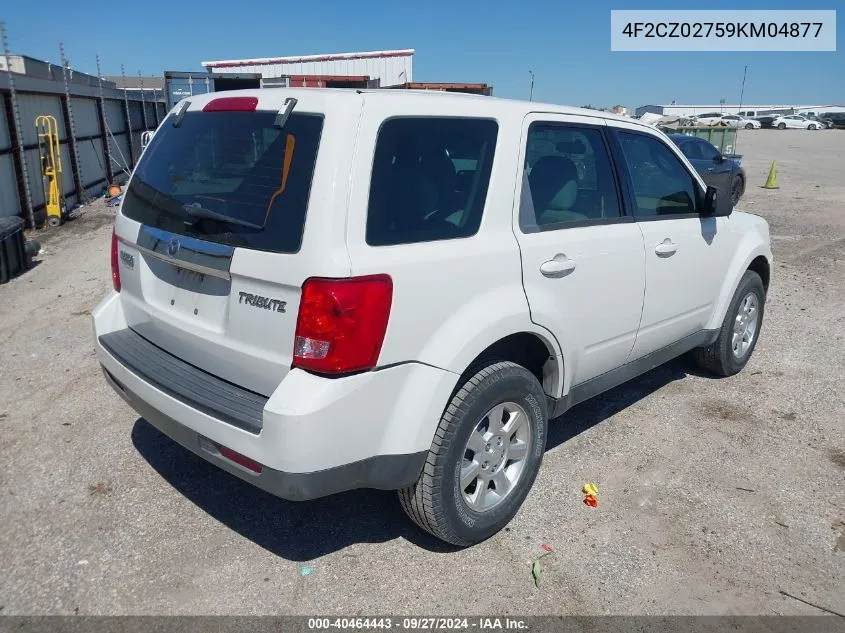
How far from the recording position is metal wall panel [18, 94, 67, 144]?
1063cm

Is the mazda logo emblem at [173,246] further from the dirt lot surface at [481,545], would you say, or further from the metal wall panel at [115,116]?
the metal wall panel at [115,116]

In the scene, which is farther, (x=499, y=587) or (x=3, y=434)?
(x=3, y=434)

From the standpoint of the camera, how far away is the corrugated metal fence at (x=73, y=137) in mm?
9938

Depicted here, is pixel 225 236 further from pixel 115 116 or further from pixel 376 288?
pixel 115 116

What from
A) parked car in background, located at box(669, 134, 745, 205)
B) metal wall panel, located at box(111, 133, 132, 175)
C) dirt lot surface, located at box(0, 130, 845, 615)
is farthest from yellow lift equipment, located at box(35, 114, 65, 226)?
parked car in background, located at box(669, 134, 745, 205)

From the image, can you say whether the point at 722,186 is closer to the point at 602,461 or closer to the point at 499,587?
the point at 602,461

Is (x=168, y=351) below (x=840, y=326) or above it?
above

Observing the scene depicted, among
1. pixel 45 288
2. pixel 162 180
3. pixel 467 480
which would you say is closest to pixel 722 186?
pixel 467 480

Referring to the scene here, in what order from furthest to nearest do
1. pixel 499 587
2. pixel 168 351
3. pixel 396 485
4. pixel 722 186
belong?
pixel 722 186 < pixel 168 351 < pixel 499 587 < pixel 396 485

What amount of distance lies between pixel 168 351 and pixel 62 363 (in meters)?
2.62

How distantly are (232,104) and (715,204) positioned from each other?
9.85ft

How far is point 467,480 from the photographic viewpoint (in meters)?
2.97

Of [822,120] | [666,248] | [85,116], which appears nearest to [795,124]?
[822,120]

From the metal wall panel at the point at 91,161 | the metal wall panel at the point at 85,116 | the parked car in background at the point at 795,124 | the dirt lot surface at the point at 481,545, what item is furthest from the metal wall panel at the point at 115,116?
the parked car in background at the point at 795,124
